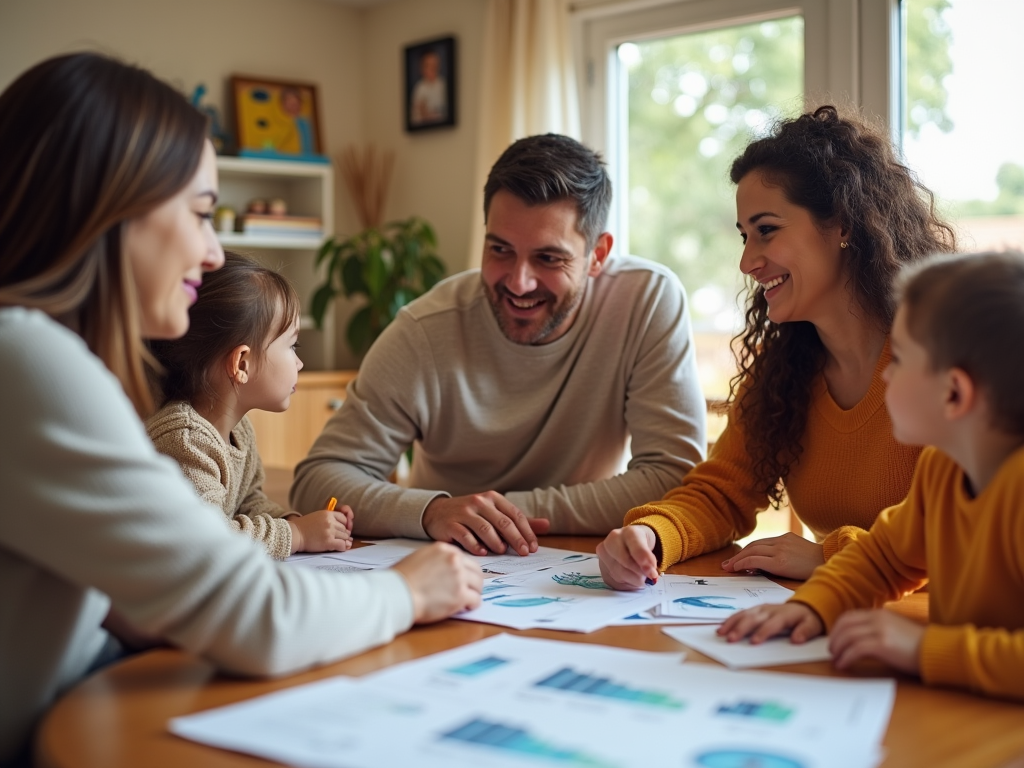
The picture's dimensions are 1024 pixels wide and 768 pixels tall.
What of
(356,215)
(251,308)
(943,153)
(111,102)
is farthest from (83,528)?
(356,215)

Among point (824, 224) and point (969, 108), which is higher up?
point (969, 108)

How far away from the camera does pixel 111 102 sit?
3.36 ft

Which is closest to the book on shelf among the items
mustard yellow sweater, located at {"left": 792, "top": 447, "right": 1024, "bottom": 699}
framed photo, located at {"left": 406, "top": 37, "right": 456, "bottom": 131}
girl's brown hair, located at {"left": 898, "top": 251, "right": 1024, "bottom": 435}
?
framed photo, located at {"left": 406, "top": 37, "right": 456, "bottom": 131}

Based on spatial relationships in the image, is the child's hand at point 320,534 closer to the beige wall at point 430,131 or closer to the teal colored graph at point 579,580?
the teal colored graph at point 579,580

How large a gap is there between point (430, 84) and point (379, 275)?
3.46 ft

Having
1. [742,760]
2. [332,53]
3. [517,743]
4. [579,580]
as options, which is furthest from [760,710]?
Answer: [332,53]

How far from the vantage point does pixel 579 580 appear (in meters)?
1.43

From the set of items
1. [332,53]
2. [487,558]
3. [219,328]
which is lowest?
[487,558]

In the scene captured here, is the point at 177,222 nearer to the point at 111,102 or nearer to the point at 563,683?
the point at 111,102

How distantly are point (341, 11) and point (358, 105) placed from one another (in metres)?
0.44

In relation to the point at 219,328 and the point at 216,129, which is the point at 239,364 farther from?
the point at 216,129

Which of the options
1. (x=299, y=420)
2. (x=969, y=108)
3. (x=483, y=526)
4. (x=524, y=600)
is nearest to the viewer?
(x=524, y=600)

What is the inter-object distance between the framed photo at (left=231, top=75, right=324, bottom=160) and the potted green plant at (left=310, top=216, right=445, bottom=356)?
59 cm

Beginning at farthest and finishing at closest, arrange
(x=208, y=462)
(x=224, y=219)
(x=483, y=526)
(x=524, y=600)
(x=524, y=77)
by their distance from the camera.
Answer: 1. (x=224, y=219)
2. (x=524, y=77)
3. (x=483, y=526)
4. (x=208, y=462)
5. (x=524, y=600)
